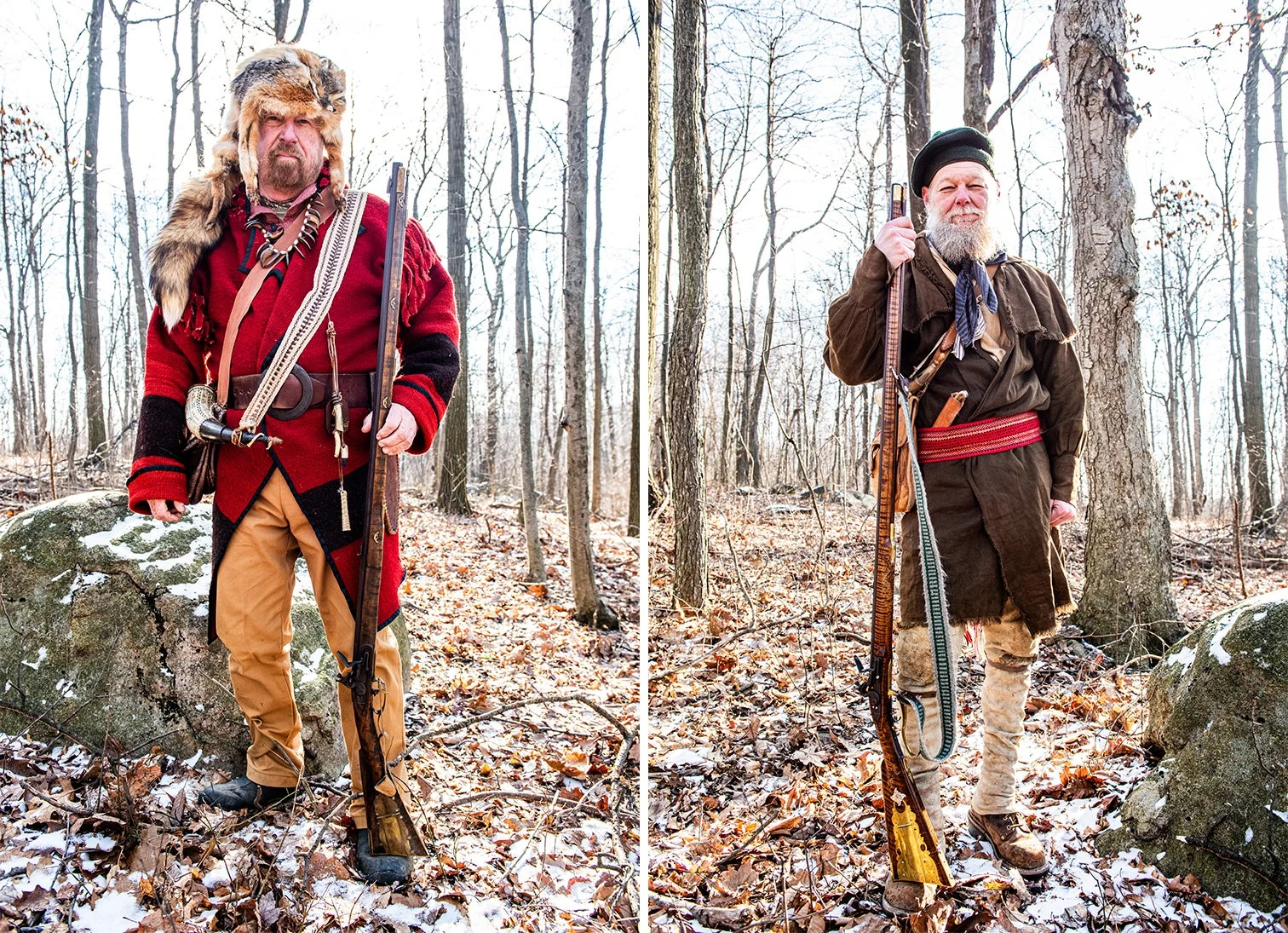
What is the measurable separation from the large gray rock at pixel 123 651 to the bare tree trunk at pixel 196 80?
1356mm

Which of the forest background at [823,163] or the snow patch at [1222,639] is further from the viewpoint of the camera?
the forest background at [823,163]

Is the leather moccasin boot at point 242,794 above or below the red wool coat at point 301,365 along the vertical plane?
below

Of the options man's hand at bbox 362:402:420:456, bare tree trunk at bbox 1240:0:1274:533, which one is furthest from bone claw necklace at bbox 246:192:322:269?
bare tree trunk at bbox 1240:0:1274:533

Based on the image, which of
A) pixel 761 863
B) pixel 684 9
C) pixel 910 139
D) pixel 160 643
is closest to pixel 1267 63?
pixel 910 139

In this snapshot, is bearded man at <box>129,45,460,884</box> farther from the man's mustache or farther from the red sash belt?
the red sash belt

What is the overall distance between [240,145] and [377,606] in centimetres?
132

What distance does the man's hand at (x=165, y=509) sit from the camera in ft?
7.11

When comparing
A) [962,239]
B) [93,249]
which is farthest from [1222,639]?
[93,249]

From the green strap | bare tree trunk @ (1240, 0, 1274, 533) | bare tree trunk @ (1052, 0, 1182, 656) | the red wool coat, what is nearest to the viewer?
the green strap

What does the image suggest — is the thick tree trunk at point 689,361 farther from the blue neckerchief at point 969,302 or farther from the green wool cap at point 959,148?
the blue neckerchief at point 969,302

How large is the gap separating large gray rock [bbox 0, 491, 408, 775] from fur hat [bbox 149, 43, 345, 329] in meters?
0.92

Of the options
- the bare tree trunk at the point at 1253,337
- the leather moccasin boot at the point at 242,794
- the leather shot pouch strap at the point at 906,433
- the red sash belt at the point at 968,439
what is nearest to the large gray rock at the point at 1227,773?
the red sash belt at the point at 968,439

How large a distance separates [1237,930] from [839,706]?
1320mm

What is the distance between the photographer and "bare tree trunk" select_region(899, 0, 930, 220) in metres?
2.98
